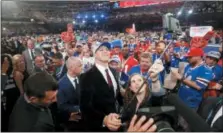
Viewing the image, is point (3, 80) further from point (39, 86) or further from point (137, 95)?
point (137, 95)

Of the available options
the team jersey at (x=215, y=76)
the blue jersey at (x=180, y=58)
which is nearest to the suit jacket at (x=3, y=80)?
the blue jersey at (x=180, y=58)

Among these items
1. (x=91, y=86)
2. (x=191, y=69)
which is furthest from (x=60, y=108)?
(x=191, y=69)

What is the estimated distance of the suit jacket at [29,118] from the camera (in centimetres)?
154

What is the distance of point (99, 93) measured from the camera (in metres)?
2.18

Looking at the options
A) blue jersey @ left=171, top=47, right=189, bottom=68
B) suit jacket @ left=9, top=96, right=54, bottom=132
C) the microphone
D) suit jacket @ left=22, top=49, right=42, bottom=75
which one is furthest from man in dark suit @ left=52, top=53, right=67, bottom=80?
the microphone

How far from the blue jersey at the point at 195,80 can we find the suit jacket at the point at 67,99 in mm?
821

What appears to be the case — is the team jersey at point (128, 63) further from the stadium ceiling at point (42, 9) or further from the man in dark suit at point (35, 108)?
the man in dark suit at point (35, 108)

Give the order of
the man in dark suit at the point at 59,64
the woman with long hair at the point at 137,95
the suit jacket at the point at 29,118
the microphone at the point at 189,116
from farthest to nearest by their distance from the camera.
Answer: the man in dark suit at the point at 59,64 < the woman with long hair at the point at 137,95 < the suit jacket at the point at 29,118 < the microphone at the point at 189,116

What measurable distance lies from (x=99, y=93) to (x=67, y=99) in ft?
0.95

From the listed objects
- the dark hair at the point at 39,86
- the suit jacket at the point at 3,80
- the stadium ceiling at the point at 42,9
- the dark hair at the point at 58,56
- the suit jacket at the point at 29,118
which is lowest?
the suit jacket at the point at 29,118

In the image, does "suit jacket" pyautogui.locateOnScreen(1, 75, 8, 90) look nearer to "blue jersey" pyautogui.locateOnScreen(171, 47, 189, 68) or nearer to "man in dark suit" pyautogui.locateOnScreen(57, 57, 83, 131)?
"man in dark suit" pyautogui.locateOnScreen(57, 57, 83, 131)

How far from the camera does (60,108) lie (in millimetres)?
2293

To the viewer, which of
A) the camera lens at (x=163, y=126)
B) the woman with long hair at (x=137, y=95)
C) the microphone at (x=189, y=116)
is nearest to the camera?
the microphone at (x=189, y=116)

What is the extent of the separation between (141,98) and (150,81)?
193mm
